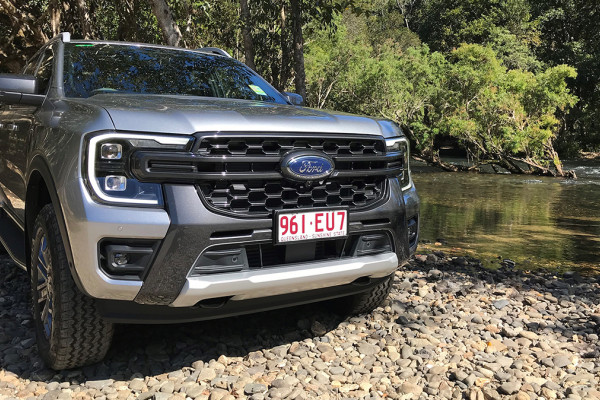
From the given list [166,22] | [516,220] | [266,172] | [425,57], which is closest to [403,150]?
[266,172]

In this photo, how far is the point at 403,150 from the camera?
11.0ft

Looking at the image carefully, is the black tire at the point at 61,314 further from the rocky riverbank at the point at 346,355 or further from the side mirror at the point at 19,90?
the side mirror at the point at 19,90

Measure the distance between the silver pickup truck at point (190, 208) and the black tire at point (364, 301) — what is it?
0.50 metres

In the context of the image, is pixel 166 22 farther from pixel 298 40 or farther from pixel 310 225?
pixel 310 225

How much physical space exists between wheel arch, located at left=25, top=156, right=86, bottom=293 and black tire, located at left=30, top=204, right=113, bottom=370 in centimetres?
10

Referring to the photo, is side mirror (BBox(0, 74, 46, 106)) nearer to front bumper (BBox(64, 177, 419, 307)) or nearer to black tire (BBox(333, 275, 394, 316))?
front bumper (BBox(64, 177, 419, 307))

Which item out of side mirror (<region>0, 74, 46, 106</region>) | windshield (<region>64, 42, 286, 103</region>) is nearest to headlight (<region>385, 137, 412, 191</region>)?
windshield (<region>64, 42, 286, 103</region>)

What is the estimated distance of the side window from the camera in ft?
11.8

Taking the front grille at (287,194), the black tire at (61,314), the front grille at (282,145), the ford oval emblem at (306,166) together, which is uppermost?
the front grille at (282,145)

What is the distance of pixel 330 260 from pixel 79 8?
489 inches

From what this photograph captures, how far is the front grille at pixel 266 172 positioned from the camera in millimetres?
2480

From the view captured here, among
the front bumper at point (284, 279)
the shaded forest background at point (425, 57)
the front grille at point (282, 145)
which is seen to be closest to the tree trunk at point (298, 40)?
the shaded forest background at point (425, 57)

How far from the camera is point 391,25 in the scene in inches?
1820

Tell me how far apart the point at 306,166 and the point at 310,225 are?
297 millimetres
